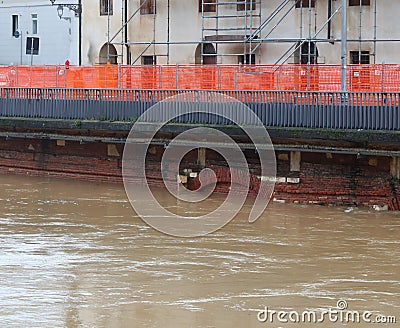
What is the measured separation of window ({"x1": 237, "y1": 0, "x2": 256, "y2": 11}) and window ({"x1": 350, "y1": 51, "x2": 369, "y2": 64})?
141 inches

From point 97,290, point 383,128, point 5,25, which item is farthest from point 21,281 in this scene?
point 5,25

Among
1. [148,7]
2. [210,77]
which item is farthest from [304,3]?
[148,7]

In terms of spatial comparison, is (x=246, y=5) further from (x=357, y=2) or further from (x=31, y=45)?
(x=31, y=45)

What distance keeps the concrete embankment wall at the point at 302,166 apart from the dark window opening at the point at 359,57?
25.2 feet

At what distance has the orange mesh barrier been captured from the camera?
26297mm

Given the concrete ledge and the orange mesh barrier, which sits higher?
the orange mesh barrier

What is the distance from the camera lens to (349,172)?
968 inches

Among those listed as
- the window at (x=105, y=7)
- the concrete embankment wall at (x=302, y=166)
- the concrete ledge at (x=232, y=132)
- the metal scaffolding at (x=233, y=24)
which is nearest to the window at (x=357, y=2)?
the metal scaffolding at (x=233, y=24)

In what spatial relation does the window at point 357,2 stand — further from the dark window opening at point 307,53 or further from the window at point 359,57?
the dark window opening at point 307,53

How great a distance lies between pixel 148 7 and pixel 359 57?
8540mm

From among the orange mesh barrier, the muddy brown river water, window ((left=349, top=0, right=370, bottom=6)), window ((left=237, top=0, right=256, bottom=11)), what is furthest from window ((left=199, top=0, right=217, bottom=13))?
the muddy brown river water

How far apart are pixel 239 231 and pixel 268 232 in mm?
591

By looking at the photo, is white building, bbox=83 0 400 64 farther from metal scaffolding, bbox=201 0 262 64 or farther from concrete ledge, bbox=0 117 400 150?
concrete ledge, bbox=0 117 400 150

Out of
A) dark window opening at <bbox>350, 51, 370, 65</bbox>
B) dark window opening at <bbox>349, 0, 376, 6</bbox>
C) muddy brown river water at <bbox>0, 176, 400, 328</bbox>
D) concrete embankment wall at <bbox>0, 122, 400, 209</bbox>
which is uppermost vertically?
dark window opening at <bbox>349, 0, 376, 6</bbox>
